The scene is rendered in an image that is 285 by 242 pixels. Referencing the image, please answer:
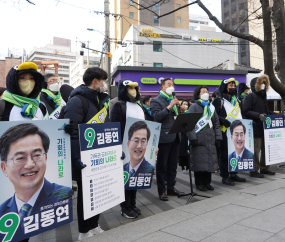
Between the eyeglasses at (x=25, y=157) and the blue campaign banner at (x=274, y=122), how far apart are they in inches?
207

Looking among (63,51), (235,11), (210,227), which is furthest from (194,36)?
(63,51)

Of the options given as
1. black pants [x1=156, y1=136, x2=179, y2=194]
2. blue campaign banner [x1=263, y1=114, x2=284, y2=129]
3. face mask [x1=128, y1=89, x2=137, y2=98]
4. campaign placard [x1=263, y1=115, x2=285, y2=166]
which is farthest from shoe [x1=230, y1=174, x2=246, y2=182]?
face mask [x1=128, y1=89, x2=137, y2=98]

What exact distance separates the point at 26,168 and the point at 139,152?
1791 millimetres

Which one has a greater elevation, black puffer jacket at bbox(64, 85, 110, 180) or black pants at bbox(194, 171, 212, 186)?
black puffer jacket at bbox(64, 85, 110, 180)

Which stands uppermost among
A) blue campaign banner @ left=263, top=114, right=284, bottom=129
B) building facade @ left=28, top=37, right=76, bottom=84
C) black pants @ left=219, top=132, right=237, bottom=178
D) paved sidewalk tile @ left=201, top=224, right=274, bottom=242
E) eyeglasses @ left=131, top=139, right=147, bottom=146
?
building facade @ left=28, top=37, right=76, bottom=84

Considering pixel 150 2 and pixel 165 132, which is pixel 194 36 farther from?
pixel 165 132

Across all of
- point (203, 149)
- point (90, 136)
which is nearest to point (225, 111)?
point (203, 149)

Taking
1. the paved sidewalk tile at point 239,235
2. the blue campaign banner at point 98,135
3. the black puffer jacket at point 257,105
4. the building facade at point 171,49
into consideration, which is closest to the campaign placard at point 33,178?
the blue campaign banner at point 98,135

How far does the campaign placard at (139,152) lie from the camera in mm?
3809

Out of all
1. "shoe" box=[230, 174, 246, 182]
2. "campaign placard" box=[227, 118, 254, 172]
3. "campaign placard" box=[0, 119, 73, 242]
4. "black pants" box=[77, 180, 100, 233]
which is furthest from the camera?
"shoe" box=[230, 174, 246, 182]

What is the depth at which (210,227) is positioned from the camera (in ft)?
10.8

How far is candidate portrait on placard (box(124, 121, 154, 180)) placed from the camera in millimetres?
3840

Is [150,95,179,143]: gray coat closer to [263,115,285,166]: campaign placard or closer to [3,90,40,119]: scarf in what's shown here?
[3,90,40,119]: scarf

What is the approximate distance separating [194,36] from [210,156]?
111ft
